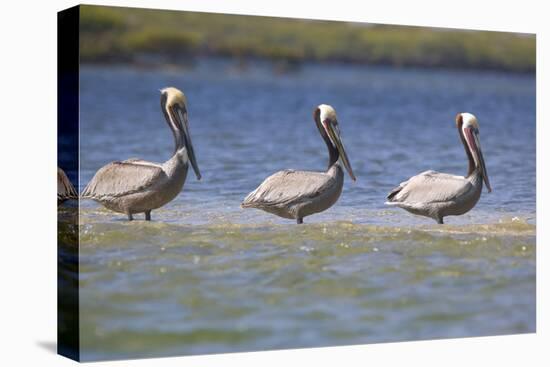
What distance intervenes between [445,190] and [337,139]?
3.99 ft

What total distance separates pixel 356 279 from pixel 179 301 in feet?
5.71

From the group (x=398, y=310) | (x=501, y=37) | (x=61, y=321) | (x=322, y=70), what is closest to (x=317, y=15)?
(x=322, y=70)

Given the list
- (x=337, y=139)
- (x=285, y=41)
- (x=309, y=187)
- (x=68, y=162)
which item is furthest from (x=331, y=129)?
(x=68, y=162)

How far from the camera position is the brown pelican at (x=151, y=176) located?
1105 centimetres

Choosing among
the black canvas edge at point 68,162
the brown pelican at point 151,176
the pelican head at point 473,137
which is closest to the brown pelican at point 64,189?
the black canvas edge at point 68,162

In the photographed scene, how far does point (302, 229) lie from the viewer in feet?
38.5

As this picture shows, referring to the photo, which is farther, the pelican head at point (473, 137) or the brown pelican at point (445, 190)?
the pelican head at point (473, 137)

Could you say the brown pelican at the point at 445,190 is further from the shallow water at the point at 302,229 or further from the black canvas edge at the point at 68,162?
the black canvas edge at the point at 68,162

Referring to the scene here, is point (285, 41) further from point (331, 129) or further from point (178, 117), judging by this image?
point (178, 117)

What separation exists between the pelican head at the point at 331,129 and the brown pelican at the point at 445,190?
0.58 m

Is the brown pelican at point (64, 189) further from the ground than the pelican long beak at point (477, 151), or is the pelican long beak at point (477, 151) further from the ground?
the pelican long beak at point (477, 151)

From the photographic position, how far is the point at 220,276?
436 inches

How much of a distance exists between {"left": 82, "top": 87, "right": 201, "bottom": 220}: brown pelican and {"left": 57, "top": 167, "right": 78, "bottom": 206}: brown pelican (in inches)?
6.8

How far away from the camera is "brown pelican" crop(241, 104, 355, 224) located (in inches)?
461
